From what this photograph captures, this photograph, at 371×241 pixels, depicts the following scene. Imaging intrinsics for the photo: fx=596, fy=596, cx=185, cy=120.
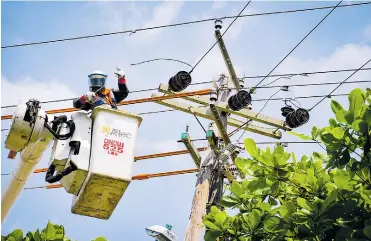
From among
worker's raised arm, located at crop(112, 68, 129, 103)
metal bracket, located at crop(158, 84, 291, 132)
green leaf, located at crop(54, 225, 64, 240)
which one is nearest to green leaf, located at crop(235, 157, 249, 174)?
worker's raised arm, located at crop(112, 68, 129, 103)

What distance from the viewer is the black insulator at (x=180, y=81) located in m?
12.1

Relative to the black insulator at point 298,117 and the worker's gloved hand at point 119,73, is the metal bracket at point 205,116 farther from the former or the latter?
the worker's gloved hand at point 119,73

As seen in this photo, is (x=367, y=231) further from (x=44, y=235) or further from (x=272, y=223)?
(x=44, y=235)

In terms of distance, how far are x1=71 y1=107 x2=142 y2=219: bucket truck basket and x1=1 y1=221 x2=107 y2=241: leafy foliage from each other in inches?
36.5

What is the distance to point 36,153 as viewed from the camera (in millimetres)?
5039

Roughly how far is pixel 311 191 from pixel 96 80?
2303 mm

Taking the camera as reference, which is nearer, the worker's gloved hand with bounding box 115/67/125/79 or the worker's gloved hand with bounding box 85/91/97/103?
the worker's gloved hand with bounding box 85/91/97/103

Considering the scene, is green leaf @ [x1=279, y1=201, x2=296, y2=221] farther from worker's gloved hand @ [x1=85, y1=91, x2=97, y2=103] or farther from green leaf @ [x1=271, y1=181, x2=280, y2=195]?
worker's gloved hand @ [x1=85, y1=91, x2=97, y2=103]

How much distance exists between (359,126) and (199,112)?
918cm

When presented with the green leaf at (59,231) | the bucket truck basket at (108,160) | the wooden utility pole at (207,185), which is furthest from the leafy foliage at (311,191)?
the wooden utility pole at (207,185)

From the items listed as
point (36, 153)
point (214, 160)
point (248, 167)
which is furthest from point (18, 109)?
point (214, 160)

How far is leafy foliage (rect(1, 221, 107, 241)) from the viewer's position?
5523mm

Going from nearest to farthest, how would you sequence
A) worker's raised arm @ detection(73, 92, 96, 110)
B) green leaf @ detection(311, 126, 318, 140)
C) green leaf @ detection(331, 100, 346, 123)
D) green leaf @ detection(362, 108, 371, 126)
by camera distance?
green leaf @ detection(362, 108, 371, 126) < green leaf @ detection(331, 100, 346, 123) < green leaf @ detection(311, 126, 318, 140) < worker's raised arm @ detection(73, 92, 96, 110)

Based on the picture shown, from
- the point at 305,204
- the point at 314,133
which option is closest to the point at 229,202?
the point at 305,204
